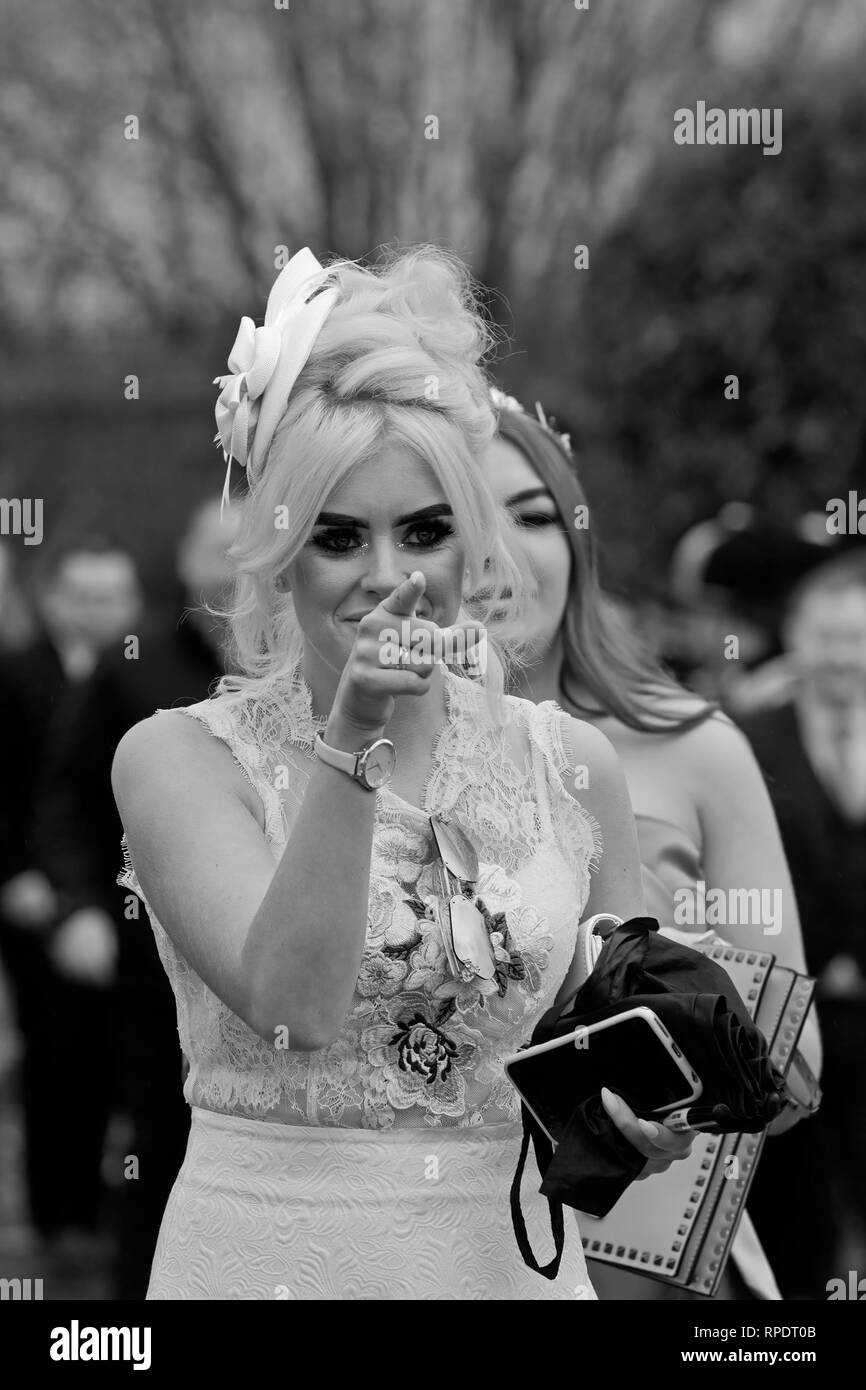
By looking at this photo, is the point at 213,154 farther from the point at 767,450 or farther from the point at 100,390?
the point at 767,450

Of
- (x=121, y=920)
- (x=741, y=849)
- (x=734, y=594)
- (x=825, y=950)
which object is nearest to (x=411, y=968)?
(x=741, y=849)

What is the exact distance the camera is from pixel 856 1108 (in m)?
4.86

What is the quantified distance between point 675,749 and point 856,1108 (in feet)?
5.66

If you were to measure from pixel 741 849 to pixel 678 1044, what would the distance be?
4.32 feet

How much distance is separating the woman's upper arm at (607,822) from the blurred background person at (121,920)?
3.63 ft

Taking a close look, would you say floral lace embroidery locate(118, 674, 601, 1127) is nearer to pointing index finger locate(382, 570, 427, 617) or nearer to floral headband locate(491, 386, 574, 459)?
pointing index finger locate(382, 570, 427, 617)

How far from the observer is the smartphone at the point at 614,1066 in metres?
2.25

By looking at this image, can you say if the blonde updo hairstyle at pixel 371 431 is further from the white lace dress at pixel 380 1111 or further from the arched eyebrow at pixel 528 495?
the arched eyebrow at pixel 528 495

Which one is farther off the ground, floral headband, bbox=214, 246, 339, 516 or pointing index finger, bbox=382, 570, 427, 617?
floral headband, bbox=214, 246, 339, 516

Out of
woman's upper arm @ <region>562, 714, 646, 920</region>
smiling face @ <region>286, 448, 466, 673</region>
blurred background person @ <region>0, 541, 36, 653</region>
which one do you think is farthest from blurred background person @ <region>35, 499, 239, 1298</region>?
smiling face @ <region>286, 448, 466, 673</region>

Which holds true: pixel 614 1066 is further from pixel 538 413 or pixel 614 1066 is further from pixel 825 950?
pixel 825 950

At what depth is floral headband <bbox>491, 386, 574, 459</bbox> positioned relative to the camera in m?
3.68

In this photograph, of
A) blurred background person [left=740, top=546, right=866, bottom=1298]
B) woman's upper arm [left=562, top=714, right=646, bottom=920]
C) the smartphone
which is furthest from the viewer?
blurred background person [left=740, top=546, right=866, bottom=1298]

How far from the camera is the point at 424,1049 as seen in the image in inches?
92.0
